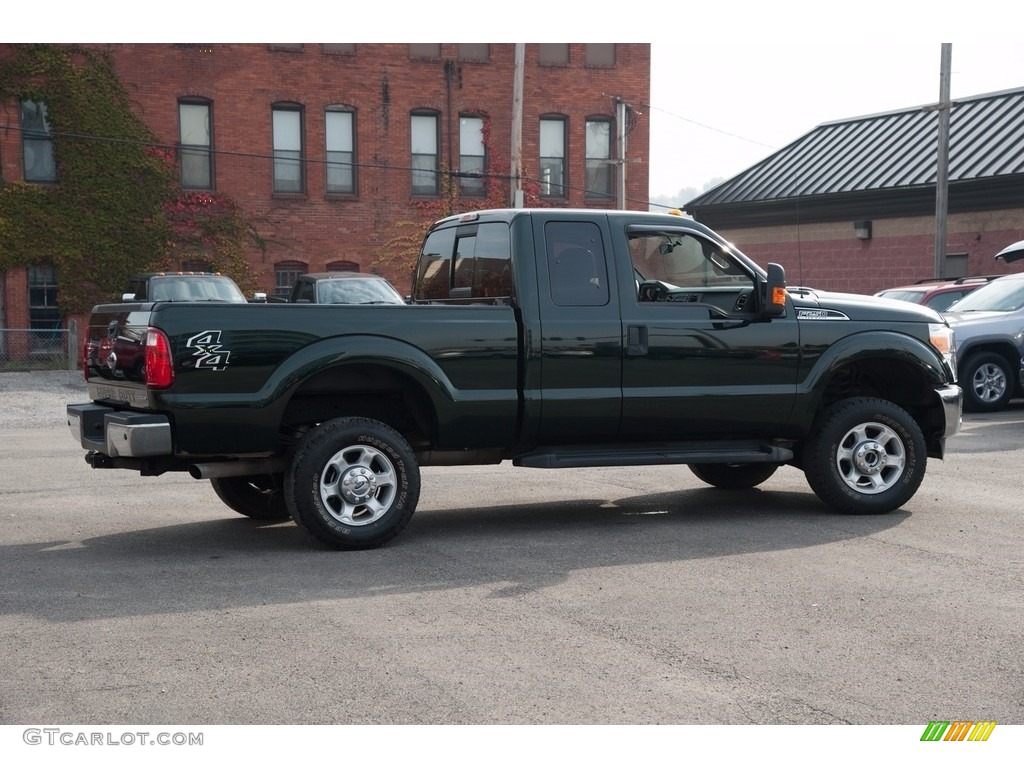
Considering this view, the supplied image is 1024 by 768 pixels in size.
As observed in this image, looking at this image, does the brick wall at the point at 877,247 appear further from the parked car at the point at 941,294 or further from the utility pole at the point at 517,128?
the parked car at the point at 941,294

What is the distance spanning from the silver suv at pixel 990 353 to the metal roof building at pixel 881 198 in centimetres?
1172

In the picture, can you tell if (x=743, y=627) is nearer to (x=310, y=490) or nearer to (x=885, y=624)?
(x=885, y=624)

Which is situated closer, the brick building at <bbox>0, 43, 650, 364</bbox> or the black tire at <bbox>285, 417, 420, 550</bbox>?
the black tire at <bbox>285, 417, 420, 550</bbox>

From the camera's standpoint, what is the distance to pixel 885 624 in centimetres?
623

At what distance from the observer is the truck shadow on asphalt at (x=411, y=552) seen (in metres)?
7.00

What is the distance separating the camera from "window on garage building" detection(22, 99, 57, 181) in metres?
31.8

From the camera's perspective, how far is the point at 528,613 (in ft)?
21.4

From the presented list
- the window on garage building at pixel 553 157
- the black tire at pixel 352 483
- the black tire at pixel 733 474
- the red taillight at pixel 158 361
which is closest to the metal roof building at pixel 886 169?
the window on garage building at pixel 553 157

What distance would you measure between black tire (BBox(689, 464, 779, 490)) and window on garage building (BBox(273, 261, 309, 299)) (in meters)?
25.2

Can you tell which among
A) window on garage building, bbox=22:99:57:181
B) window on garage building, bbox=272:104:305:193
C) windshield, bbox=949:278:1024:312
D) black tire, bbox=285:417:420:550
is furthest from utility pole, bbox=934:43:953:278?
black tire, bbox=285:417:420:550

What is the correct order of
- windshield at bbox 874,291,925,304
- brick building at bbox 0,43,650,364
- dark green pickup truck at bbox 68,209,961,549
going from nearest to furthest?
dark green pickup truck at bbox 68,209,961,549 < windshield at bbox 874,291,925,304 < brick building at bbox 0,43,650,364

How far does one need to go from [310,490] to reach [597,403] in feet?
6.49

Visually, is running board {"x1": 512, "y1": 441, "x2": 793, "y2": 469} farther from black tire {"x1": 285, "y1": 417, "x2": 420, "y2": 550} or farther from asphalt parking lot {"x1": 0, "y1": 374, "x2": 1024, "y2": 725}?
black tire {"x1": 285, "y1": 417, "x2": 420, "y2": 550}

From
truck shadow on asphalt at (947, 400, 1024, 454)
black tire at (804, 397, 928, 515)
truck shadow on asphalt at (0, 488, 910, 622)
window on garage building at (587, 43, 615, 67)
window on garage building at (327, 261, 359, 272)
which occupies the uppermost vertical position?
window on garage building at (587, 43, 615, 67)
